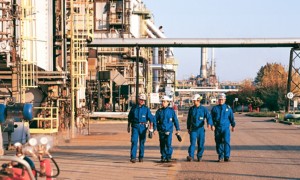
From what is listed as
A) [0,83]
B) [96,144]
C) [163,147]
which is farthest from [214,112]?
[0,83]

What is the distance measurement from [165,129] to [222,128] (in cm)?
152

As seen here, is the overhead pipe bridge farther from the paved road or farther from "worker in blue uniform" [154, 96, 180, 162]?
"worker in blue uniform" [154, 96, 180, 162]

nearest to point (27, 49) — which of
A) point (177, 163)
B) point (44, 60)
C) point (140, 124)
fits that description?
point (44, 60)

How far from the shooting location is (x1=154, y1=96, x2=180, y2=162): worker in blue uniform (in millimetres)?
15961

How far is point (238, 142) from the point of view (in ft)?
75.4

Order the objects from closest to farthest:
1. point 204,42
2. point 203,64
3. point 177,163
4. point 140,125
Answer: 1. point 177,163
2. point 140,125
3. point 204,42
4. point 203,64

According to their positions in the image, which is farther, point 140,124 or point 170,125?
point 170,125

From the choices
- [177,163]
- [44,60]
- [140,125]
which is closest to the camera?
[177,163]

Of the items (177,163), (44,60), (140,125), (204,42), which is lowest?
(177,163)

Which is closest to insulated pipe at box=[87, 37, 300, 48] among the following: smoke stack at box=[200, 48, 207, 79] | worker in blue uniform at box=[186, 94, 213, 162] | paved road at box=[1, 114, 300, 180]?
paved road at box=[1, 114, 300, 180]

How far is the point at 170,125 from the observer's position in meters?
16.2

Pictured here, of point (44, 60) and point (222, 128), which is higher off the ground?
point (44, 60)

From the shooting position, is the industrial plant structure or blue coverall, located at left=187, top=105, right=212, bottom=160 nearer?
blue coverall, located at left=187, top=105, right=212, bottom=160

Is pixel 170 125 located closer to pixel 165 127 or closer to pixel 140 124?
pixel 165 127
